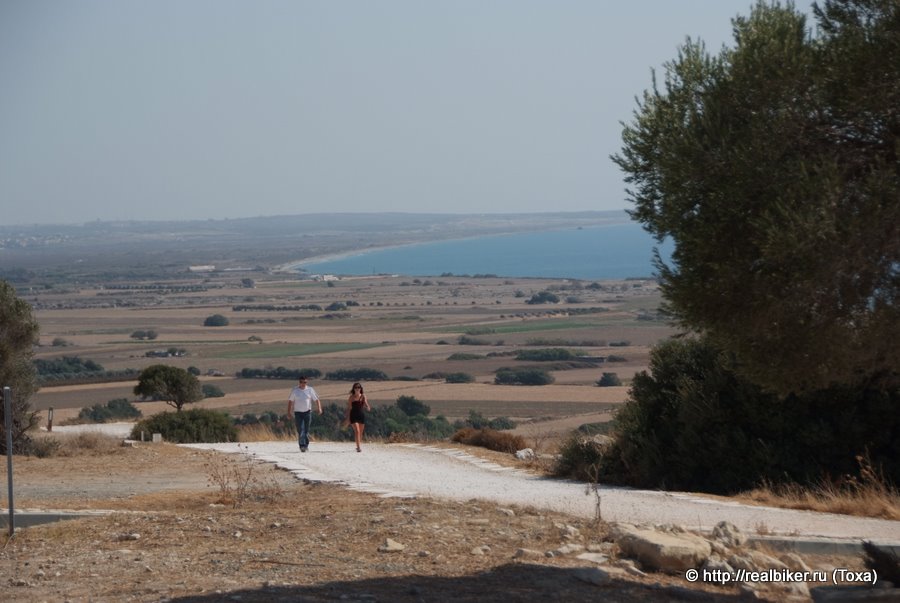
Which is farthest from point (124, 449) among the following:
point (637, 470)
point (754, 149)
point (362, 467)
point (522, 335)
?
point (522, 335)

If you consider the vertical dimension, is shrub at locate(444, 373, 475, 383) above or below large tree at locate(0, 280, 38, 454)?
below

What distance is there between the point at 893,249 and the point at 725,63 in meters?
2.06

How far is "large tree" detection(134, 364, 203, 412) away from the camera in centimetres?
3042

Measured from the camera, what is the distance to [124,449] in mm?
20656

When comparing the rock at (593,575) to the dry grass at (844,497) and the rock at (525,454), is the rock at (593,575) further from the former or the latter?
the rock at (525,454)

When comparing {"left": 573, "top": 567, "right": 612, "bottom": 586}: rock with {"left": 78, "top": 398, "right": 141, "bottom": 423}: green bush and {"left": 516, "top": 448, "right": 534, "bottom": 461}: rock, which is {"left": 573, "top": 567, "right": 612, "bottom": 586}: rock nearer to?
{"left": 516, "top": 448, "right": 534, "bottom": 461}: rock

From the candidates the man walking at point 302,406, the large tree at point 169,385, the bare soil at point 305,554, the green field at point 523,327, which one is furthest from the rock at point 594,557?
the green field at point 523,327

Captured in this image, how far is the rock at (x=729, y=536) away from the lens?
9375 mm

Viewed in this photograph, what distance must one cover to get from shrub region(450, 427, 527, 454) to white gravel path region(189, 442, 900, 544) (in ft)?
3.41

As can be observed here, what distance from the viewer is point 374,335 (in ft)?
273

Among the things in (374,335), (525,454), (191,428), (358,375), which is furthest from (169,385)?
(374,335)

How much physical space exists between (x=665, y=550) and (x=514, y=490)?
5.85 meters

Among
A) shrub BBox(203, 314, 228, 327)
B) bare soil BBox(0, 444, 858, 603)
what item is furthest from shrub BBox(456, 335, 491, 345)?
bare soil BBox(0, 444, 858, 603)

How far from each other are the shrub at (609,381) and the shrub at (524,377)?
118 inches
